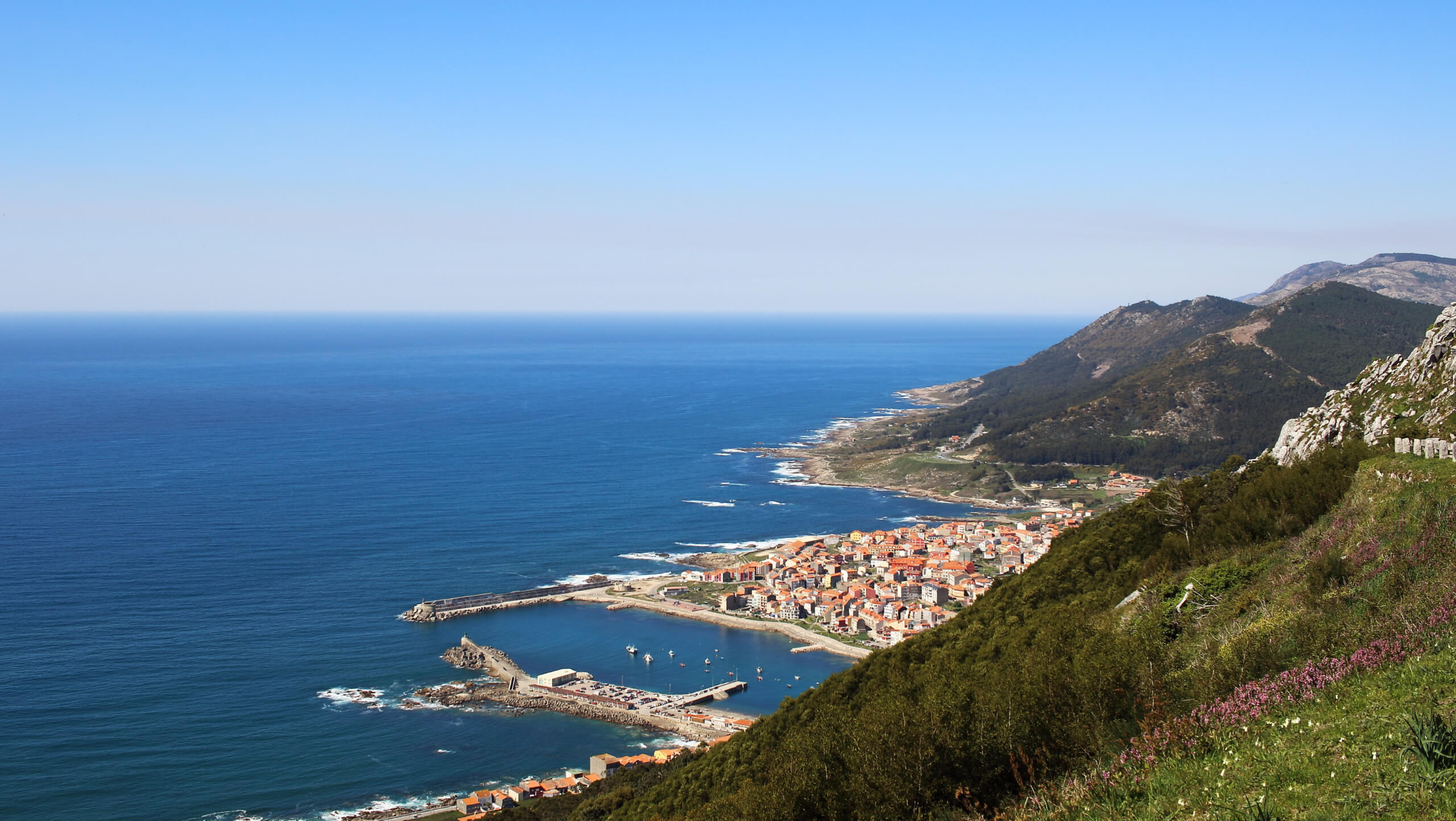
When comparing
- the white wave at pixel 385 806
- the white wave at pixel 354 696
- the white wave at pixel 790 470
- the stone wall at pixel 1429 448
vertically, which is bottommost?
the white wave at pixel 385 806

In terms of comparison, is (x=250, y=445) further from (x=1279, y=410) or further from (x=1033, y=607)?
(x=1279, y=410)

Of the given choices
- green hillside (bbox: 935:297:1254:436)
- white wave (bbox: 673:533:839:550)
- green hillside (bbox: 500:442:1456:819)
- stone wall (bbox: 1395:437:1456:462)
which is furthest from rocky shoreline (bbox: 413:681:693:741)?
green hillside (bbox: 935:297:1254:436)

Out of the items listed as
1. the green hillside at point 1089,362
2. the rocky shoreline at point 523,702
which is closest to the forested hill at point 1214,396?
the green hillside at point 1089,362

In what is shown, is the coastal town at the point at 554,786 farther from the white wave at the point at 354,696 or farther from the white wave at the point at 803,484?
the white wave at the point at 803,484

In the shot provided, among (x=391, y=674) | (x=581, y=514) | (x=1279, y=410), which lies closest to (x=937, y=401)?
(x=1279, y=410)

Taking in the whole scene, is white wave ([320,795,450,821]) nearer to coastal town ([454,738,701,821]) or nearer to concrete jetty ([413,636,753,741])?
coastal town ([454,738,701,821])

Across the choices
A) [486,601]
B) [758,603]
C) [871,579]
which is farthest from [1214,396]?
[486,601]
